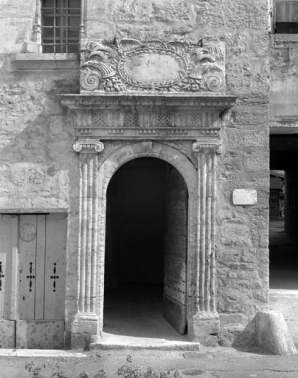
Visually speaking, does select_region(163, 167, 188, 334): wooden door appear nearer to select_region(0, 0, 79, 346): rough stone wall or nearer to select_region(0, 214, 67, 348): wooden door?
select_region(0, 0, 79, 346): rough stone wall

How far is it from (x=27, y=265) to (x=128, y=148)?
2238mm

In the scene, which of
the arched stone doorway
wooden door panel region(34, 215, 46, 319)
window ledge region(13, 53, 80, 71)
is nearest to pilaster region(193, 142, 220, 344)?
the arched stone doorway

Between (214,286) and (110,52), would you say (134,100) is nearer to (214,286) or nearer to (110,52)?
(110,52)

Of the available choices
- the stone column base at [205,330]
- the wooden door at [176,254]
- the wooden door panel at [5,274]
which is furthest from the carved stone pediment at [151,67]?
the stone column base at [205,330]

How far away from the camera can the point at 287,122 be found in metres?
6.91

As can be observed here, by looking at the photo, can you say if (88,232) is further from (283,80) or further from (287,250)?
(287,250)

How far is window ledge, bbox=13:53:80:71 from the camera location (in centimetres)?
655

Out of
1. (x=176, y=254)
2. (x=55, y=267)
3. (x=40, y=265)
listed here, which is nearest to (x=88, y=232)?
(x=55, y=267)

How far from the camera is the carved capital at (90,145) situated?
6445mm

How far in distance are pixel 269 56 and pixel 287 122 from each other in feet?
3.31

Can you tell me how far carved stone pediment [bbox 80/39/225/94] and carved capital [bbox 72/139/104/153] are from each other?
720mm

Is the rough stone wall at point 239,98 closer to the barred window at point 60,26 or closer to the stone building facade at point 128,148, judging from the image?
the stone building facade at point 128,148

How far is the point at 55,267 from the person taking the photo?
6.72 m

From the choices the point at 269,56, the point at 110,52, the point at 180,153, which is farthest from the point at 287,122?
the point at 110,52
